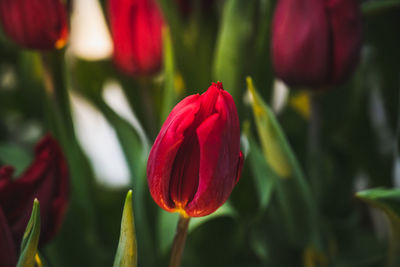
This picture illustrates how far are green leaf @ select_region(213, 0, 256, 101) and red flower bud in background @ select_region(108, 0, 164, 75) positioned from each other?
0.16 feet

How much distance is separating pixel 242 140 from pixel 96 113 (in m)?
0.23

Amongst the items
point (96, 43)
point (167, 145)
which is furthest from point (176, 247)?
point (96, 43)

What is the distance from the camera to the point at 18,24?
328mm

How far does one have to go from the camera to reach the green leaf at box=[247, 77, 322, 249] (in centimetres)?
31

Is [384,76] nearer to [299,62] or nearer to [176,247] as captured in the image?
[299,62]

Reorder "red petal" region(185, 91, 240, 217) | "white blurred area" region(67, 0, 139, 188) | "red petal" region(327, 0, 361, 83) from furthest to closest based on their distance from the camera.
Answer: "white blurred area" region(67, 0, 139, 188) → "red petal" region(327, 0, 361, 83) → "red petal" region(185, 91, 240, 217)

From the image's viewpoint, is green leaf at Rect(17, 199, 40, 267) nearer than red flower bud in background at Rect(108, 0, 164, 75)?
Yes

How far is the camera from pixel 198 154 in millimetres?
220

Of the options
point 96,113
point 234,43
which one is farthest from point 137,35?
point 96,113

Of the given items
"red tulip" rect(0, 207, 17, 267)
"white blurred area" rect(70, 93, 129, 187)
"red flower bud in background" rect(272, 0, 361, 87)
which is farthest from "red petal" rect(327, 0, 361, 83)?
"white blurred area" rect(70, 93, 129, 187)

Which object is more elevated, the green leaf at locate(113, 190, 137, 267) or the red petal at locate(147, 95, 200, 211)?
the red petal at locate(147, 95, 200, 211)

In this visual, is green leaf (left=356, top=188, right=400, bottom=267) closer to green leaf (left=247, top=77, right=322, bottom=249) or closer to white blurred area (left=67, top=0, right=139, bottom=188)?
green leaf (left=247, top=77, right=322, bottom=249)

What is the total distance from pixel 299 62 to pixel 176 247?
5.3 inches

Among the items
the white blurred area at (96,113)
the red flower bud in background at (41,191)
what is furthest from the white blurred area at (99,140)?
the red flower bud in background at (41,191)
